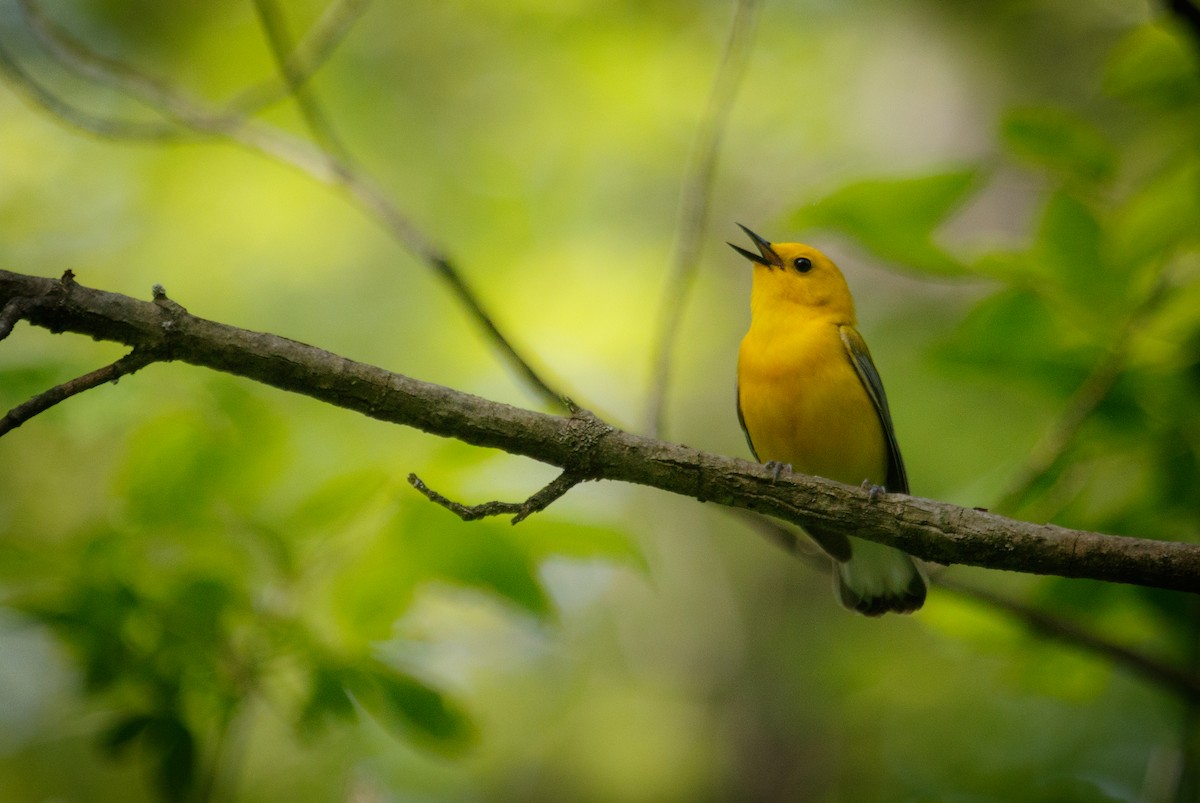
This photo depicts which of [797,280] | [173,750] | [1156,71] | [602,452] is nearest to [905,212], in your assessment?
[1156,71]

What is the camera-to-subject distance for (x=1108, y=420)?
3695 millimetres

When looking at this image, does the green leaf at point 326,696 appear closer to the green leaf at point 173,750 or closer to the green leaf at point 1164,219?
the green leaf at point 173,750

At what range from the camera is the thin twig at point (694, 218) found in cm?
419

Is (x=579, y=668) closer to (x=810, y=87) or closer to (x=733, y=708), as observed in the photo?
(x=733, y=708)

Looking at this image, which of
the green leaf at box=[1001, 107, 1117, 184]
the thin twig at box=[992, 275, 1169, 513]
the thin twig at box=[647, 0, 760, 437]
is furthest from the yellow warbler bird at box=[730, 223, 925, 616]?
the green leaf at box=[1001, 107, 1117, 184]

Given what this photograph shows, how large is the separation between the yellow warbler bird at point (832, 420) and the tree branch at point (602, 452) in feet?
5.48

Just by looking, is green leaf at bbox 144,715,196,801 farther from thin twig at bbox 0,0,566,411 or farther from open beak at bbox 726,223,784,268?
open beak at bbox 726,223,784,268

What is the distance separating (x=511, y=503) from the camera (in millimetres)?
2861

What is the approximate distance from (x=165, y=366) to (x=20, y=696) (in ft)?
25.2

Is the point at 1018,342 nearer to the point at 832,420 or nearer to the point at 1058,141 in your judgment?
the point at 1058,141

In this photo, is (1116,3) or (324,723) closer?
(324,723)

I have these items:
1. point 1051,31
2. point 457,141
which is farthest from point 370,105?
point 1051,31

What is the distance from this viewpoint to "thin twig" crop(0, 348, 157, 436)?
2233 mm

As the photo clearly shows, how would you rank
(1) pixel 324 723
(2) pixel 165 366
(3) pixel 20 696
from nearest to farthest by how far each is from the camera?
(1) pixel 324 723
(2) pixel 165 366
(3) pixel 20 696
